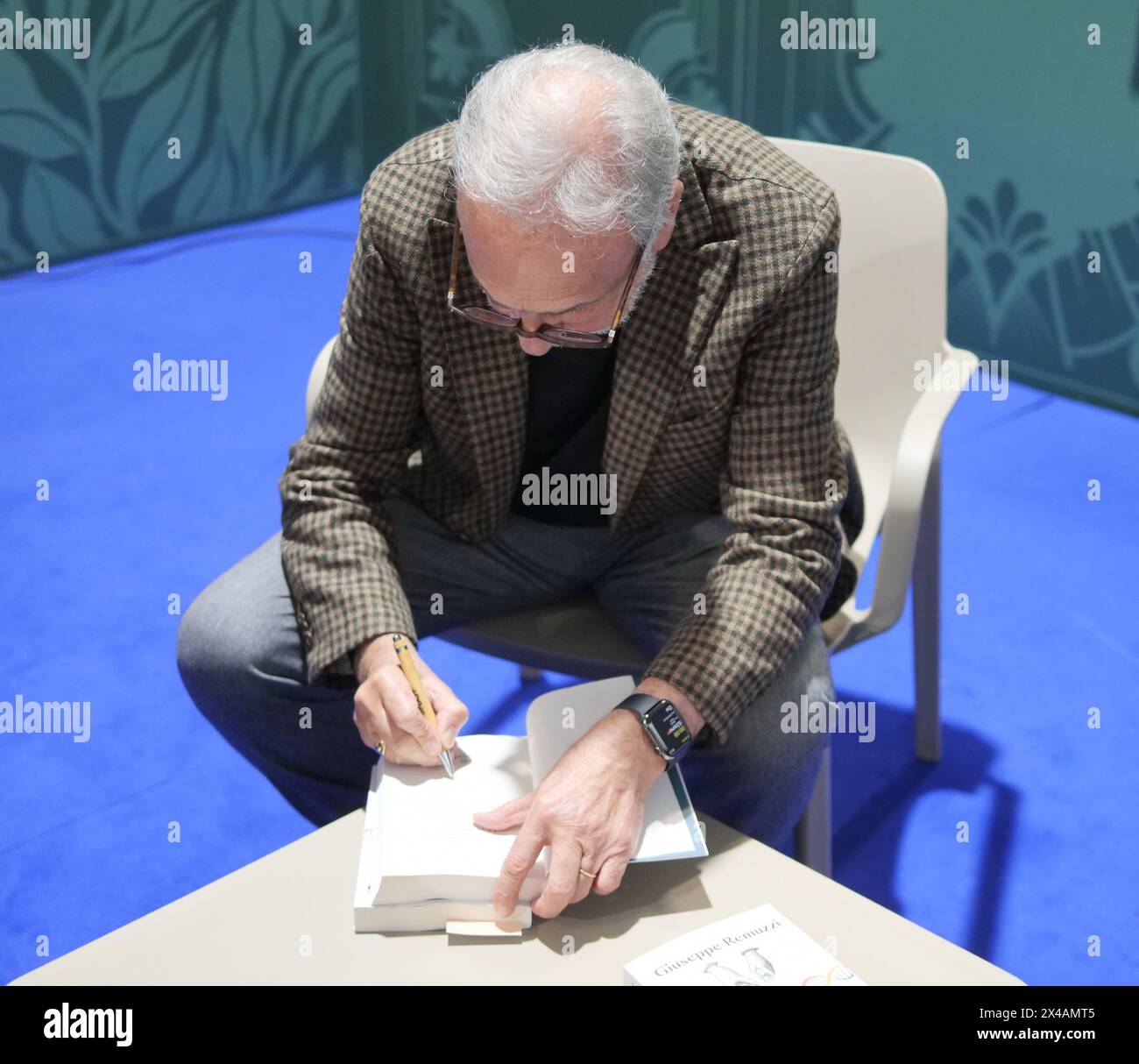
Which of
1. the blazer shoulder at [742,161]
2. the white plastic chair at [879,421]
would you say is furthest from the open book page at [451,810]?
the blazer shoulder at [742,161]

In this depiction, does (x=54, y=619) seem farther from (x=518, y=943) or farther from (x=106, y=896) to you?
(x=518, y=943)

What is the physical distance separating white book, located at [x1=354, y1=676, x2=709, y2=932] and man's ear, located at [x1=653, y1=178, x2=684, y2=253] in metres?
0.51

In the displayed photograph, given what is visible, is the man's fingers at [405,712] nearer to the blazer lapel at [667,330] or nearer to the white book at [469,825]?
the white book at [469,825]

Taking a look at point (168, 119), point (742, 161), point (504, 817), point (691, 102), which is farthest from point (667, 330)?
point (168, 119)

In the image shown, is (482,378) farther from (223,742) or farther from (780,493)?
(223,742)

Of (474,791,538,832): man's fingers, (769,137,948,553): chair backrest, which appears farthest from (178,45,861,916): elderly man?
(769,137,948,553): chair backrest

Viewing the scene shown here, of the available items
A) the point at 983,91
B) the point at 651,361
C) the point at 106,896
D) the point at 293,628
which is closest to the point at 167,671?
the point at 106,896

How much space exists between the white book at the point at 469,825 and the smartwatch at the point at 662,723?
0.07 feet

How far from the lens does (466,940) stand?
1.25 meters

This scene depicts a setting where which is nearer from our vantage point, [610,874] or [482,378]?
[610,874]

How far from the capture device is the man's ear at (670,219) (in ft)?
5.10

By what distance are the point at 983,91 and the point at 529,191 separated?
265 centimetres

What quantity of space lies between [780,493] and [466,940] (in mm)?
708

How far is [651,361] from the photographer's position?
5.67 feet
